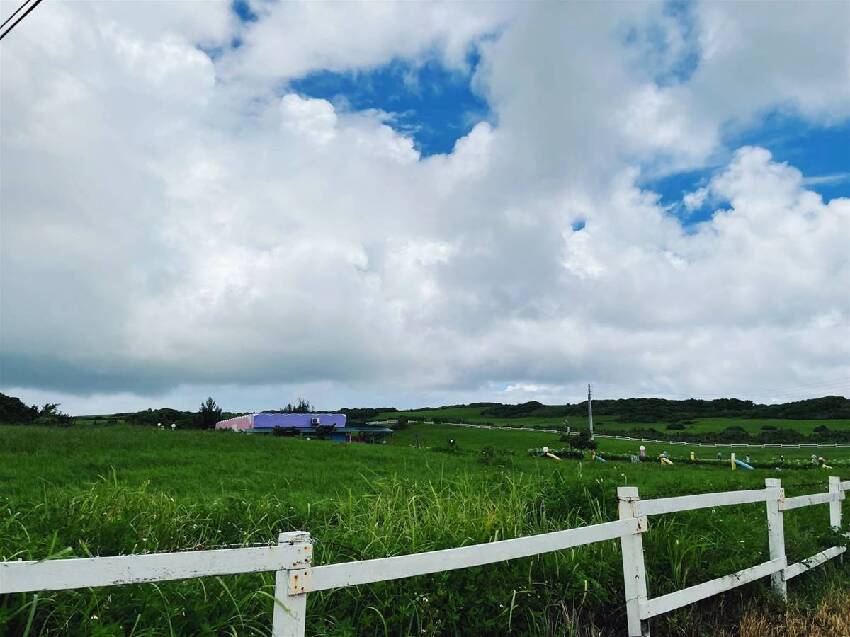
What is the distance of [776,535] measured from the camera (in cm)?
806

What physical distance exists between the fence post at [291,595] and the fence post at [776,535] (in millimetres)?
6285

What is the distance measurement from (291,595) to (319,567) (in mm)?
215

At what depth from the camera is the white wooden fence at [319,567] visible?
322cm

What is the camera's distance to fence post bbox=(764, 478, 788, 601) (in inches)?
315

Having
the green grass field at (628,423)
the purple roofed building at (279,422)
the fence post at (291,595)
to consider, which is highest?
the fence post at (291,595)

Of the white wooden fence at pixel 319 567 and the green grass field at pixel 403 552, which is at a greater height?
the white wooden fence at pixel 319 567

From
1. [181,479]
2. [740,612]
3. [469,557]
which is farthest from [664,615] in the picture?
[181,479]

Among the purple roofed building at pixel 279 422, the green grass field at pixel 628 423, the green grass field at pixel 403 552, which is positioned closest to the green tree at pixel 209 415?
the purple roofed building at pixel 279 422

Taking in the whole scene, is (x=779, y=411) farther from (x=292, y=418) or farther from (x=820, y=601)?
(x=820, y=601)

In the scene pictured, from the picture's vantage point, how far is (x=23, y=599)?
4141 millimetres

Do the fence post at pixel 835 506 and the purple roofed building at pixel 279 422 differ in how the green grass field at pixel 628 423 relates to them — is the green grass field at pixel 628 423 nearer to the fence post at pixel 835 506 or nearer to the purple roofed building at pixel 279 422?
the purple roofed building at pixel 279 422

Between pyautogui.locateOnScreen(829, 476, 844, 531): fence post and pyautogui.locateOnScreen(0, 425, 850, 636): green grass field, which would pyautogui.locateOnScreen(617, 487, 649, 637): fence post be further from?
pyautogui.locateOnScreen(829, 476, 844, 531): fence post

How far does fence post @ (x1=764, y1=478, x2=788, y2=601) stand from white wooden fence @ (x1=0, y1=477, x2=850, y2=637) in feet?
1.31

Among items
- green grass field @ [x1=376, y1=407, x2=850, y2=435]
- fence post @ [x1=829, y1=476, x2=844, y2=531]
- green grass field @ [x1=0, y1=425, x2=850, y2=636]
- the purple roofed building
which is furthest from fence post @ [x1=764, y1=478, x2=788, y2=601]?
green grass field @ [x1=376, y1=407, x2=850, y2=435]
